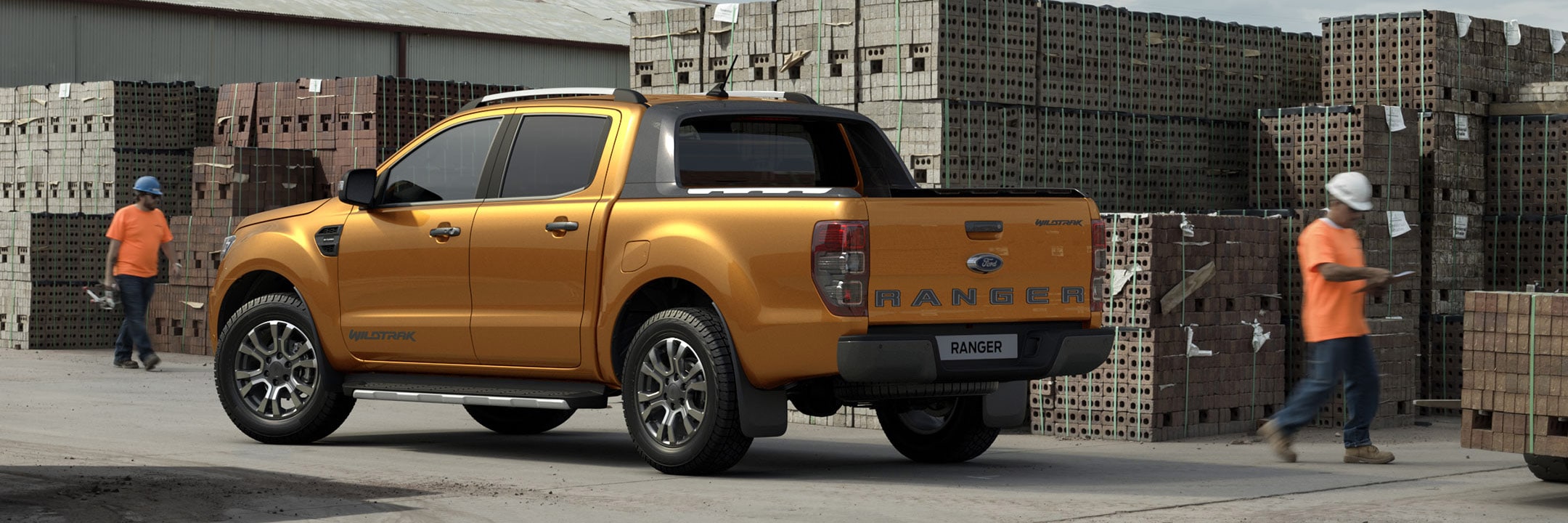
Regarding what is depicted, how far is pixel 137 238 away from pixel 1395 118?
10.7 meters

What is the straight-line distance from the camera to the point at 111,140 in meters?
21.5

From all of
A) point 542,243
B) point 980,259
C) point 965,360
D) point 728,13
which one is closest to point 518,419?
point 542,243

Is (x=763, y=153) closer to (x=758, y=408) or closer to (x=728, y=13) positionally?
(x=758, y=408)

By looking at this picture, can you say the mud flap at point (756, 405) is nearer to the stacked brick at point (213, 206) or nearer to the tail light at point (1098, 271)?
the tail light at point (1098, 271)

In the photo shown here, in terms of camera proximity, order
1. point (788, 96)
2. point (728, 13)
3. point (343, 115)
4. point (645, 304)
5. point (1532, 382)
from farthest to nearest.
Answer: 1. point (343, 115)
2. point (728, 13)
3. point (788, 96)
4. point (645, 304)
5. point (1532, 382)

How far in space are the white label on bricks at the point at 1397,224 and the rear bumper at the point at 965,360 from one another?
5.31 meters

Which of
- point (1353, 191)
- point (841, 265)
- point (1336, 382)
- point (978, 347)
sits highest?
point (1353, 191)

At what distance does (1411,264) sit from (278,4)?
93.4 feet

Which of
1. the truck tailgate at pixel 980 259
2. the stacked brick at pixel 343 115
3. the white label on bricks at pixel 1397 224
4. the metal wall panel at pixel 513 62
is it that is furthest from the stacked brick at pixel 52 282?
the metal wall panel at pixel 513 62

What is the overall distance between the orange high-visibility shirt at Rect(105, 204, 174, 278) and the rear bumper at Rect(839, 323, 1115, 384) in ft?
33.2

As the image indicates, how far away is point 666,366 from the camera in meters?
9.64

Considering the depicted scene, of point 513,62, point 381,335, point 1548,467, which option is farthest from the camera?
point 513,62

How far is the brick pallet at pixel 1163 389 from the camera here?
39.9ft

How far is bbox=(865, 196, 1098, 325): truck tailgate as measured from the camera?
29.4 ft
